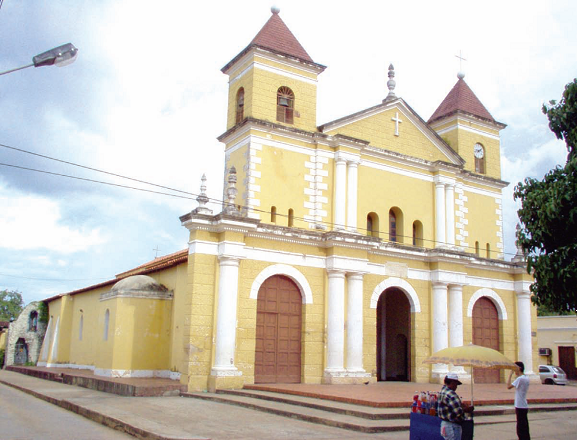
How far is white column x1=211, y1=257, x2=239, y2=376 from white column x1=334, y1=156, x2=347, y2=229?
454cm

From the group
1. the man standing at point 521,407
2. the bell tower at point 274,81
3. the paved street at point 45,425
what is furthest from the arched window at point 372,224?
the paved street at point 45,425

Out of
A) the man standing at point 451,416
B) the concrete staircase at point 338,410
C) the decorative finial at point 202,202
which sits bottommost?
the concrete staircase at point 338,410

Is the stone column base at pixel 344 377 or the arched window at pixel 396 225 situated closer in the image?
the stone column base at pixel 344 377

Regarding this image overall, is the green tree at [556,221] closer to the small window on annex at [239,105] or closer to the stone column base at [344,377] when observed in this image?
the stone column base at [344,377]

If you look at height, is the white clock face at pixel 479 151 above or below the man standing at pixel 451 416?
above

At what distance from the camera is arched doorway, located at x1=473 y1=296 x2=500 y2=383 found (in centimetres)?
2442

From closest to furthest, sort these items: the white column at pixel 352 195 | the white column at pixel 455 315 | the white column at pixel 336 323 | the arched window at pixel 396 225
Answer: the white column at pixel 336 323 < the white column at pixel 352 195 < the white column at pixel 455 315 < the arched window at pixel 396 225

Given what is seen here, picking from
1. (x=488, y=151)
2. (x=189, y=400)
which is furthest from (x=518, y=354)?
(x=189, y=400)

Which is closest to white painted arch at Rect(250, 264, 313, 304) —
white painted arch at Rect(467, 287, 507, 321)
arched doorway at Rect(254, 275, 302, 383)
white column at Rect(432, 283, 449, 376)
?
arched doorway at Rect(254, 275, 302, 383)

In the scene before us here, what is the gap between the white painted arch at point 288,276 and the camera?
19.6 meters

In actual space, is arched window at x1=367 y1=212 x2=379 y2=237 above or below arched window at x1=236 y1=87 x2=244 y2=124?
below

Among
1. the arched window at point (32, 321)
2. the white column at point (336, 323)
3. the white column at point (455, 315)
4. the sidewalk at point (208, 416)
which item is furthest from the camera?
the arched window at point (32, 321)

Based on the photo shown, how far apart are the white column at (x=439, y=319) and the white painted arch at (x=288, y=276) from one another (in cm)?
564

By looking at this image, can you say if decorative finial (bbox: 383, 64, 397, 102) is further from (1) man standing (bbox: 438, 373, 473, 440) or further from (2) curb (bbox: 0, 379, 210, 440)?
(1) man standing (bbox: 438, 373, 473, 440)
